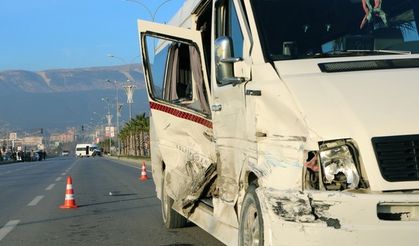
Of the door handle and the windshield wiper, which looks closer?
the windshield wiper

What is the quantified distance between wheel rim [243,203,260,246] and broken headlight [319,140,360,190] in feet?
2.55

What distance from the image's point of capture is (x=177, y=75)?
29.2ft

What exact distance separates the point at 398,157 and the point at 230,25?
2.45 m

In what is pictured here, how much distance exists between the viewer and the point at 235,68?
5.56 metres

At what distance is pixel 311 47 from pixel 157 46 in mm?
4235

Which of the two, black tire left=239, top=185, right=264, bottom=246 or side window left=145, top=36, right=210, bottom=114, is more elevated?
side window left=145, top=36, right=210, bottom=114

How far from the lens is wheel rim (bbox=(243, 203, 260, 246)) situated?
4941 millimetres

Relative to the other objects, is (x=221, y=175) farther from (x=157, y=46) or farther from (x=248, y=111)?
(x=157, y=46)

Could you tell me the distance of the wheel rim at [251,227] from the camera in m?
4.94

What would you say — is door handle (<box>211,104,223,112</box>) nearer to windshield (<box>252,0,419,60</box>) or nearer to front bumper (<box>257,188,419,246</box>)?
windshield (<box>252,0,419,60</box>)

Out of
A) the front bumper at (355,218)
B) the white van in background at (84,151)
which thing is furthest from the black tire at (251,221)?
the white van in background at (84,151)

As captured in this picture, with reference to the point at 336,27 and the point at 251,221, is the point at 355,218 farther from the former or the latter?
the point at 336,27

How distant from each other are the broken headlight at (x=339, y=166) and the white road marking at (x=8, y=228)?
20.5 feet

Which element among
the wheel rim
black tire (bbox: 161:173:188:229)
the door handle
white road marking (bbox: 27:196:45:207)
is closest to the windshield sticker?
the door handle
